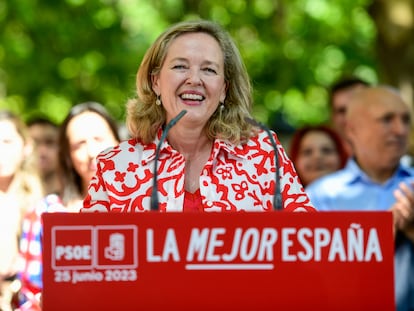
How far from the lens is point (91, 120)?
265 inches

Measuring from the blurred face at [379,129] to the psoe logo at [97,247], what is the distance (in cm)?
353

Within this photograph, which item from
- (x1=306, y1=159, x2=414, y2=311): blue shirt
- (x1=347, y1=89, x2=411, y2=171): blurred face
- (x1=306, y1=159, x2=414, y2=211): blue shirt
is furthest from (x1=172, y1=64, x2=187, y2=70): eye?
(x1=347, y1=89, x2=411, y2=171): blurred face

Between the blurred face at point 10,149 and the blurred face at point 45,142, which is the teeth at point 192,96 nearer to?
the blurred face at point 10,149

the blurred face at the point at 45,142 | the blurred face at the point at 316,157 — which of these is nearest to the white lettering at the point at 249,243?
the blurred face at the point at 316,157

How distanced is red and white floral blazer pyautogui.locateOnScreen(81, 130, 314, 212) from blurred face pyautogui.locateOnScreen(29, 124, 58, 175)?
4168 mm

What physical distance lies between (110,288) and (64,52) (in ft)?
38.4

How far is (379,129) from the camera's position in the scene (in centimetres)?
683

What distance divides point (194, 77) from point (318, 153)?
4037mm

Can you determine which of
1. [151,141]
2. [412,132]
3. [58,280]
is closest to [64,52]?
[412,132]

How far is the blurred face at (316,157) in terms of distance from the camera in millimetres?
8133

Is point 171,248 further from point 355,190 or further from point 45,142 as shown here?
point 45,142

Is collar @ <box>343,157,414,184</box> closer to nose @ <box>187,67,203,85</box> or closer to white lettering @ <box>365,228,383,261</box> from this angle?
nose @ <box>187,67,203,85</box>

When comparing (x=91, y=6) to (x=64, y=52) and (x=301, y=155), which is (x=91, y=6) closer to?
(x=64, y=52)

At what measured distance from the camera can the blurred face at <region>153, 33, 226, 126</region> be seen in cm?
426
